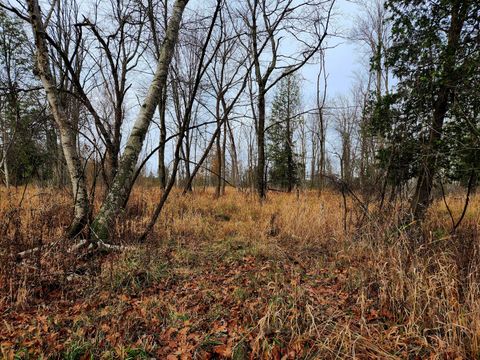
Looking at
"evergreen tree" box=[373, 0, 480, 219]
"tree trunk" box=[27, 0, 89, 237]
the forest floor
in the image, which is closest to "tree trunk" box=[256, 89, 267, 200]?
"evergreen tree" box=[373, 0, 480, 219]

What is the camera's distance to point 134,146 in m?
3.48

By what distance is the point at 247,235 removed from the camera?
4.59m

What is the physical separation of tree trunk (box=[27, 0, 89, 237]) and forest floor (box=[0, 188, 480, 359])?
43 centimetres

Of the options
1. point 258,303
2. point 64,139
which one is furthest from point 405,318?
point 64,139

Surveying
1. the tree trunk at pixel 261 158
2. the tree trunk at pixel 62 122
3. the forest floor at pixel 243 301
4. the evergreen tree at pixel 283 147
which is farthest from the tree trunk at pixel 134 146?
the evergreen tree at pixel 283 147

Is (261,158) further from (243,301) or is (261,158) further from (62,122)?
(243,301)

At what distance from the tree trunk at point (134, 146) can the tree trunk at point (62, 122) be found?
357 mm

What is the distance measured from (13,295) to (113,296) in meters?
0.86

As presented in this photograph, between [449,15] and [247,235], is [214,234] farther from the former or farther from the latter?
[449,15]

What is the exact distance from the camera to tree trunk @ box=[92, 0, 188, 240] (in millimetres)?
3318

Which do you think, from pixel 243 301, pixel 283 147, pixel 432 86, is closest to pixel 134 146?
pixel 243 301

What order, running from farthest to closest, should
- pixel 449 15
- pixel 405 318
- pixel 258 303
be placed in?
pixel 449 15 → pixel 258 303 → pixel 405 318

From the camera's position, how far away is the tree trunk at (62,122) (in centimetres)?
330

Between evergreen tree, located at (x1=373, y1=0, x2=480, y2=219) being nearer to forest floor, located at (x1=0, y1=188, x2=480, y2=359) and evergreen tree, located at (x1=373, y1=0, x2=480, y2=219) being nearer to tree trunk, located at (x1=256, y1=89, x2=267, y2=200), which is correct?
forest floor, located at (x1=0, y1=188, x2=480, y2=359)
